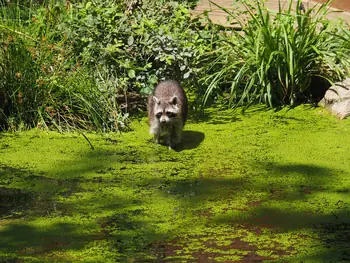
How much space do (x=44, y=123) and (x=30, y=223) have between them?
2.57m

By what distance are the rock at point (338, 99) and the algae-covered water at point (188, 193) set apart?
121mm

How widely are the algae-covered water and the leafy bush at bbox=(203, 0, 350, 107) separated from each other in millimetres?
321

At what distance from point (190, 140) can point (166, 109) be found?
54 cm

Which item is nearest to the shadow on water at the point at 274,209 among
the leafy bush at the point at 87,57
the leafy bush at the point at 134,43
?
the leafy bush at the point at 87,57

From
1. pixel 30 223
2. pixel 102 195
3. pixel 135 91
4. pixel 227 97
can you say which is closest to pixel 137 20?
pixel 135 91

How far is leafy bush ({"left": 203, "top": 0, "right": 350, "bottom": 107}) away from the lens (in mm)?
8922

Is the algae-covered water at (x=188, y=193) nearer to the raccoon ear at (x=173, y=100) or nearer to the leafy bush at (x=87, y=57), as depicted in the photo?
the leafy bush at (x=87, y=57)

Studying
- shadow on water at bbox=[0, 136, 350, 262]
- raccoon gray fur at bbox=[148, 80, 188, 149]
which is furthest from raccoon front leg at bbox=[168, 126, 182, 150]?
shadow on water at bbox=[0, 136, 350, 262]

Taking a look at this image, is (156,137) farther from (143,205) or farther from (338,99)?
(338,99)

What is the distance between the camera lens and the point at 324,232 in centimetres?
567

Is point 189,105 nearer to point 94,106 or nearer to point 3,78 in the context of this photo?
point 94,106

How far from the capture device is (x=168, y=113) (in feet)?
26.1

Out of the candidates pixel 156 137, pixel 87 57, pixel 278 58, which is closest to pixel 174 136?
pixel 156 137

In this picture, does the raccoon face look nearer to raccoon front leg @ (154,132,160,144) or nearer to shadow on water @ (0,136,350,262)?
raccoon front leg @ (154,132,160,144)
